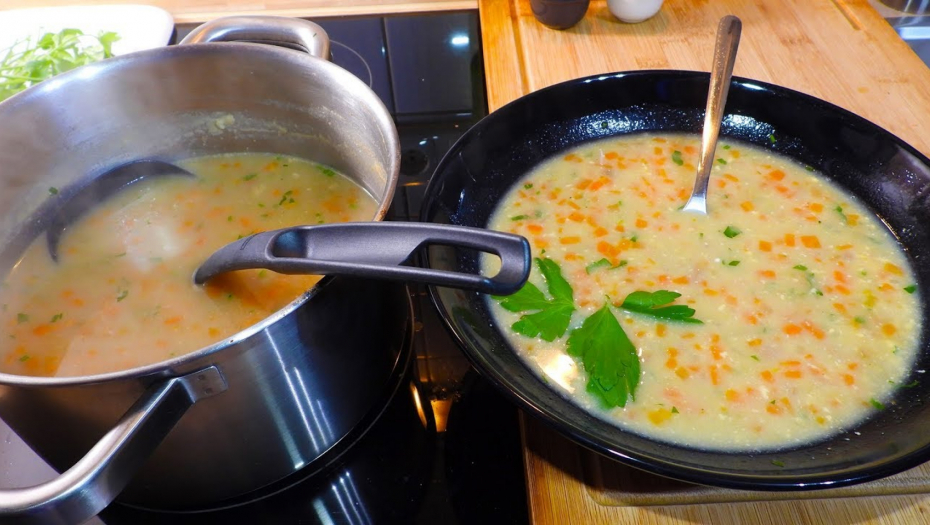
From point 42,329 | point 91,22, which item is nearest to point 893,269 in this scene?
point 42,329

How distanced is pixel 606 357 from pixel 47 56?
5.05 feet

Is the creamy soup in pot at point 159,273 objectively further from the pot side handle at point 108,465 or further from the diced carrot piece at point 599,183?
the diced carrot piece at point 599,183

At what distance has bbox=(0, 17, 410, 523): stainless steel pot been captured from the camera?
655 millimetres

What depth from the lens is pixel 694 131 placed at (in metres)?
1.30

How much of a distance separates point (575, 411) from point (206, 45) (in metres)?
0.86

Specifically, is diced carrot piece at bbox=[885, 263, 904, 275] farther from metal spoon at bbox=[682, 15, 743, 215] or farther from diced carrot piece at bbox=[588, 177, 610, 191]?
diced carrot piece at bbox=[588, 177, 610, 191]

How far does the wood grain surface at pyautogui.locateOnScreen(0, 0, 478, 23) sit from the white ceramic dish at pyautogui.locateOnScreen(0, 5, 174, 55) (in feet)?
0.36

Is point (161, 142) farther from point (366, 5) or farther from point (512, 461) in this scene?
point (512, 461)

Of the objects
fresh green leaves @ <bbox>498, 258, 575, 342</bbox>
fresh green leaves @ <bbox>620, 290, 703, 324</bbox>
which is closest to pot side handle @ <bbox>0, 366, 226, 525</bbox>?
fresh green leaves @ <bbox>498, 258, 575, 342</bbox>

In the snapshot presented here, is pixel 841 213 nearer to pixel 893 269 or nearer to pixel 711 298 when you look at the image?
pixel 893 269

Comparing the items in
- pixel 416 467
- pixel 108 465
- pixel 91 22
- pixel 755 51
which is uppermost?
pixel 108 465

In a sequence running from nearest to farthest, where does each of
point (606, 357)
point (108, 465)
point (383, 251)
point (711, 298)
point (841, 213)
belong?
point (108, 465) < point (383, 251) < point (606, 357) < point (711, 298) < point (841, 213)

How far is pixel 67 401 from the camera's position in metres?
0.69

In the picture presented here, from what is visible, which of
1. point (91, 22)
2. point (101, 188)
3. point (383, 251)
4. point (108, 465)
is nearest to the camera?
point (108, 465)
